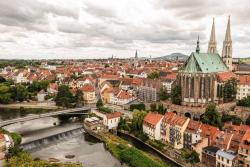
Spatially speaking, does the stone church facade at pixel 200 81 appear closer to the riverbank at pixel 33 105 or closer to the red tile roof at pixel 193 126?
the red tile roof at pixel 193 126

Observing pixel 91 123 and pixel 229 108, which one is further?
pixel 229 108

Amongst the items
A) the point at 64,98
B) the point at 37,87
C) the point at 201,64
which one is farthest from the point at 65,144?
the point at 37,87

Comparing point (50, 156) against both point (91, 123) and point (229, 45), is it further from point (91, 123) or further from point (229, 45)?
point (229, 45)

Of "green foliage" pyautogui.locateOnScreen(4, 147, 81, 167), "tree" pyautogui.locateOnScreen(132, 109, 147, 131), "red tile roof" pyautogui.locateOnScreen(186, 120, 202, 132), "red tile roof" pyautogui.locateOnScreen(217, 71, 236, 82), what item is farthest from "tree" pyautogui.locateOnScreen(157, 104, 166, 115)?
"green foliage" pyautogui.locateOnScreen(4, 147, 81, 167)

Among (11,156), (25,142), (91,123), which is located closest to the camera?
(11,156)

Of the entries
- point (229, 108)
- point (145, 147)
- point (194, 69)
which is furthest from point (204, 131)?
point (194, 69)

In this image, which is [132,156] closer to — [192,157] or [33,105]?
[192,157]

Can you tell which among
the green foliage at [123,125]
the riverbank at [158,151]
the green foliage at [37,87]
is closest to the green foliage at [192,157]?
the riverbank at [158,151]
